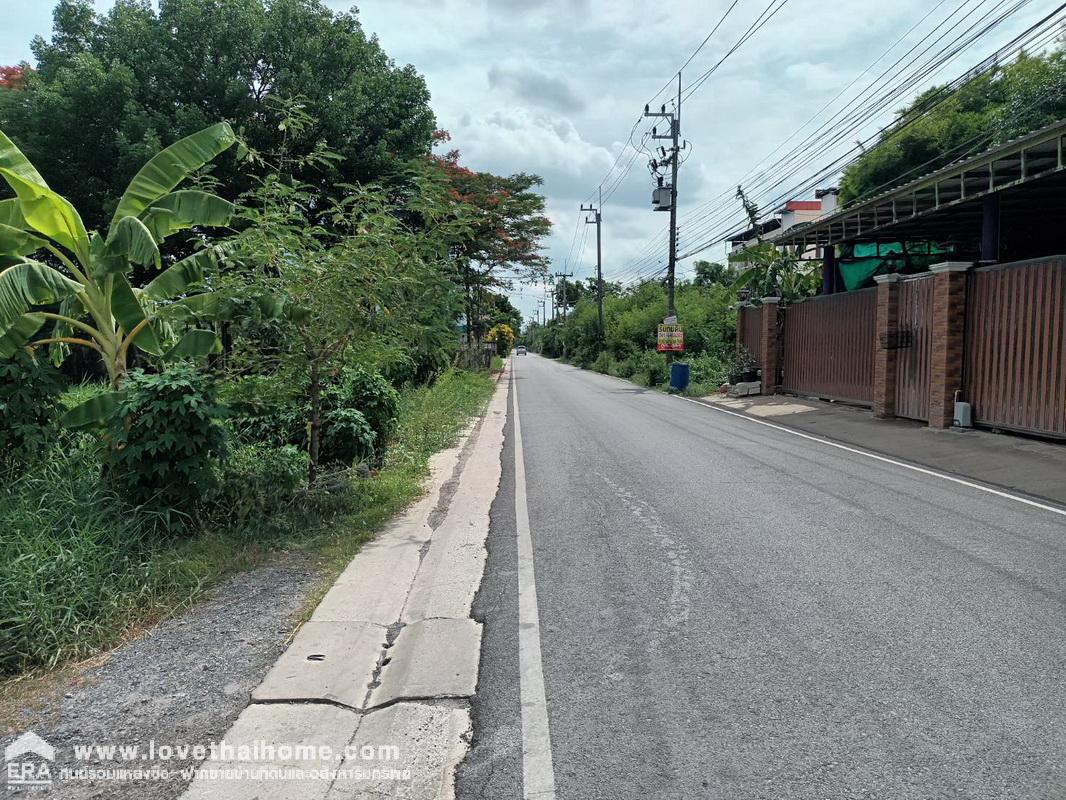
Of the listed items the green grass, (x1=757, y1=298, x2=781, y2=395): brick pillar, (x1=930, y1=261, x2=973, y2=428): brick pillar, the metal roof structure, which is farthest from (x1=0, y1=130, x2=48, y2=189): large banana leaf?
(x1=757, y1=298, x2=781, y2=395): brick pillar

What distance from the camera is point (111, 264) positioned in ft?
20.1

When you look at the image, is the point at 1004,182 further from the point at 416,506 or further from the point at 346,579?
the point at 346,579

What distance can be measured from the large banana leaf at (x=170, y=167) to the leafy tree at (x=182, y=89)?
30.6 feet

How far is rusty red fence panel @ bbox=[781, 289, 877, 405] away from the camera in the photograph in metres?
17.3

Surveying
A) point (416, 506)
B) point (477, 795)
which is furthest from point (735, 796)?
point (416, 506)

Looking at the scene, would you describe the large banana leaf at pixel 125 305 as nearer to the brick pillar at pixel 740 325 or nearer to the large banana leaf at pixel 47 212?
the large banana leaf at pixel 47 212

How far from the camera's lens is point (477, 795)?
115 inches

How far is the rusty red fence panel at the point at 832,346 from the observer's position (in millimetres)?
17328

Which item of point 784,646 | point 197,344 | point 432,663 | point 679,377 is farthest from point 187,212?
point 679,377

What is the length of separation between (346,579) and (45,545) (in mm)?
1988

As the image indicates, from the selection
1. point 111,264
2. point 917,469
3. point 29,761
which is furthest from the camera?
point 917,469

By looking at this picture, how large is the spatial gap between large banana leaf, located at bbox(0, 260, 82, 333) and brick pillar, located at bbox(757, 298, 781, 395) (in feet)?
65.6

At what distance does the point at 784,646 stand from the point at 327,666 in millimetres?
2577

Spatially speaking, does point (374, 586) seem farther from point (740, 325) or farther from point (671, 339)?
point (671, 339)
